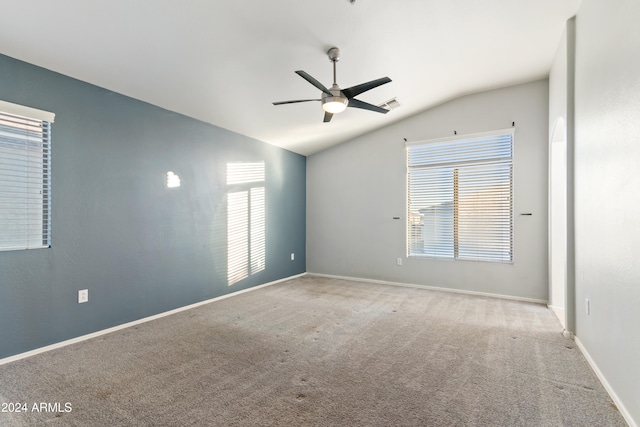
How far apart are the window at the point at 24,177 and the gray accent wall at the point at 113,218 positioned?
7 centimetres

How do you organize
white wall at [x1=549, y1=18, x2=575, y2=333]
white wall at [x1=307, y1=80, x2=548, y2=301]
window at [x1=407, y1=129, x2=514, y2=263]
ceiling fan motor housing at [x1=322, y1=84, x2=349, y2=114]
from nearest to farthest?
ceiling fan motor housing at [x1=322, y1=84, x2=349, y2=114]
white wall at [x1=549, y1=18, x2=575, y2=333]
white wall at [x1=307, y1=80, x2=548, y2=301]
window at [x1=407, y1=129, x2=514, y2=263]

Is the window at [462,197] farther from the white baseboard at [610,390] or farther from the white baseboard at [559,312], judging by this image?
Result: the white baseboard at [610,390]

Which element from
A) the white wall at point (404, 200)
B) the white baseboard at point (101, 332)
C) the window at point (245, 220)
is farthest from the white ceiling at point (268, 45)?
the white baseboard at point (101, 332)

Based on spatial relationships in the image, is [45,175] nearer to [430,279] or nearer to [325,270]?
[325,270]

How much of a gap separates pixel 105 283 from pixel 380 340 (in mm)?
2884

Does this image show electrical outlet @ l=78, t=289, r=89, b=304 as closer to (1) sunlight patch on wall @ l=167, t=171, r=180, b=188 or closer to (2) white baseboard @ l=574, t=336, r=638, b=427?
(1) sunlight patch on wall @ l=167, t=171, r=180, b=188

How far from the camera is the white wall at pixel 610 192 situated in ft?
5.78

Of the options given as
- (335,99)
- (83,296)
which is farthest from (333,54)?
(83,296)

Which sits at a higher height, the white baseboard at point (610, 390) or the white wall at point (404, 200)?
the white wall at point (404, 200)

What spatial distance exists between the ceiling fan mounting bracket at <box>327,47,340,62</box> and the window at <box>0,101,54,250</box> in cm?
265

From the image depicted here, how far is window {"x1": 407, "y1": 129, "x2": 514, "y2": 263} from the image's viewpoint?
464cm

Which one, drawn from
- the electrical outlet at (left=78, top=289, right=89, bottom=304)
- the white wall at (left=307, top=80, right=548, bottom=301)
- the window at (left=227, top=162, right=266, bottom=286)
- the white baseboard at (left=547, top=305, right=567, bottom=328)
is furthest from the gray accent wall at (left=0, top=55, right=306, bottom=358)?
the white baseboard at (left=547, top=305, right=567, bottom=328)

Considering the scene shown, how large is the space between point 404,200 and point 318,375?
3.71 metres

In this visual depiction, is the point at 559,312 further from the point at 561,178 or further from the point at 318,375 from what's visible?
the point at 318,375
